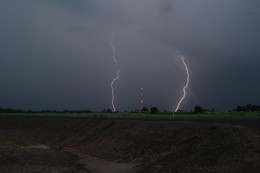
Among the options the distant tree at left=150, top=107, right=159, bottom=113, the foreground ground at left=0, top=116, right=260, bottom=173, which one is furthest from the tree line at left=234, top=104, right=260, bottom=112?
the foreground ground at left=0, top=116, right=260, bottom=173

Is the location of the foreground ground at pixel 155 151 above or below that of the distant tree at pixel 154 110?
below

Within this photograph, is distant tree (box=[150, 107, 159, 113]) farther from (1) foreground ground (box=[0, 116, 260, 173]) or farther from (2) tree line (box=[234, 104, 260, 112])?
(1) foreground ground (box=[0, 116, 260, 173])

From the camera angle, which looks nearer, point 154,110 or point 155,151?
point 155,151

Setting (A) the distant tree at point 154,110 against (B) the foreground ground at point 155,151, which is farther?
(A) the distant tree at point 154,110

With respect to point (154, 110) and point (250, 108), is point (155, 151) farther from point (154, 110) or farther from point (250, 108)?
point (250, 108)

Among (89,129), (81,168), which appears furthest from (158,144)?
(89,129)

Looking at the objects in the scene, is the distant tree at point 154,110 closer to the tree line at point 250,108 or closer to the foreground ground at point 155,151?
the tree line at point 250,108

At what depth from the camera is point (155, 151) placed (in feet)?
61.8

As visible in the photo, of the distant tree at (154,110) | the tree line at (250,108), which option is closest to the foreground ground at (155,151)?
the distant tree at (154,110)

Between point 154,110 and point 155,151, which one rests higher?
point 154,110

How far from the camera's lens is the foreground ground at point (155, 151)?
11.8 meters

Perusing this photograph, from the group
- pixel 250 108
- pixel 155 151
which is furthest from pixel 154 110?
pixel 155 151

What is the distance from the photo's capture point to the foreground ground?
1184 centimetres

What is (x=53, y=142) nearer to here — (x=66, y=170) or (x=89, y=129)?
(x=89, y=129)
